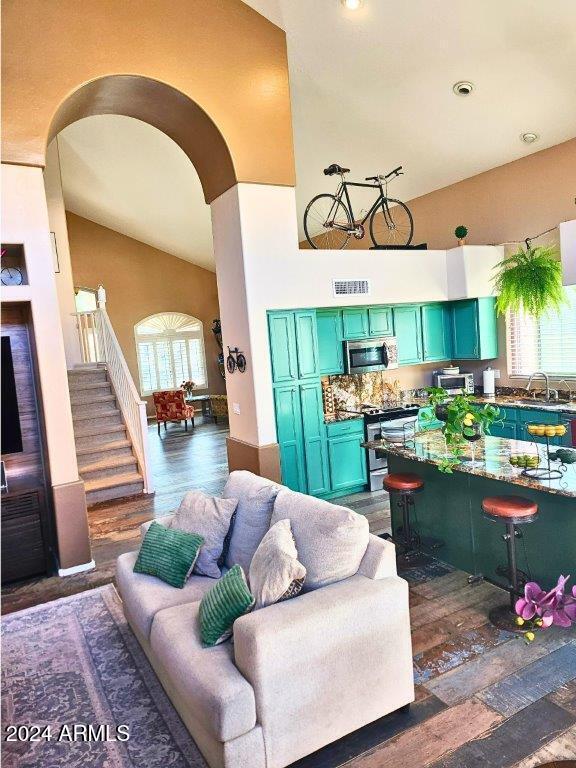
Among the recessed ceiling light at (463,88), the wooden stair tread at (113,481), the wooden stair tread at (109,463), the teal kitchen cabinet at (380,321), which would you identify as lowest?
the wooden stair tread at (113,481)

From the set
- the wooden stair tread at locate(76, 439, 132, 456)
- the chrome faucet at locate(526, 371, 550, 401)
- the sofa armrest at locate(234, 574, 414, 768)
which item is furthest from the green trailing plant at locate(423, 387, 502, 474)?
the wooden stair tread at locate(76, 439, 132, 456)

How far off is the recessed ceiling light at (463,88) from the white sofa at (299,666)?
4629 millimetres

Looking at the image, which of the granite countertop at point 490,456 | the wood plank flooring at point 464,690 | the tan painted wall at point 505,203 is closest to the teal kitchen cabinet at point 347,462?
the granite countertop at point 490,456

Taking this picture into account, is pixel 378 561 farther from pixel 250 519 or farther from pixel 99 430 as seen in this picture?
pixel 99 430

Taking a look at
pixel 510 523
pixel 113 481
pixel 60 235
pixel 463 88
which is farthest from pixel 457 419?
pixel 60 235

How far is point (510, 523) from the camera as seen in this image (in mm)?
3369

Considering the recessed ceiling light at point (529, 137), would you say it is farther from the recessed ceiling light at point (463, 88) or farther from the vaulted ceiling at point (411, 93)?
the recessed ceiling light at point (463, 88)

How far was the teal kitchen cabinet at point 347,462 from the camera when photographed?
6.36 meters

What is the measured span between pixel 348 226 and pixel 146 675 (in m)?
5.15

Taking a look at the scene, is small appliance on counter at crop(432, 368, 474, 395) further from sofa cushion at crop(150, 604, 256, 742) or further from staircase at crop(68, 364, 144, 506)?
sofa cushion at crop(150, 604, 256, 742)

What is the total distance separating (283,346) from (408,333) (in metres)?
2.01

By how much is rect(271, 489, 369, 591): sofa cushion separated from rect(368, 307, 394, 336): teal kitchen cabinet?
4.15 m

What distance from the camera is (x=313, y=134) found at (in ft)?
23.2

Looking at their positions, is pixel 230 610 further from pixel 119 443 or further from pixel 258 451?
pixel 119 443
